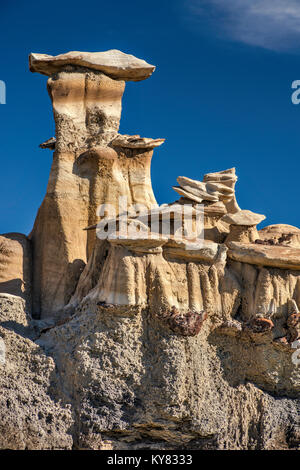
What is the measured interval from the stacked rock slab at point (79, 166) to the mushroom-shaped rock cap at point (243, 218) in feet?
7.29

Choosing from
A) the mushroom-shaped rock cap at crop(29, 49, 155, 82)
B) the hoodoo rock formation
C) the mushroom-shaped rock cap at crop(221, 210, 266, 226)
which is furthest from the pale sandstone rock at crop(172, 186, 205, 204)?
the mushroom-shaped rock cap at crop(29, 49, 155, 82)

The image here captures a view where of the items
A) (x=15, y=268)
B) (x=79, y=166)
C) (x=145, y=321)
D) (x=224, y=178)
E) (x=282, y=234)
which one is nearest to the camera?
(x=145, y=321)

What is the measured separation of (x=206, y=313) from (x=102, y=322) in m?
1.95

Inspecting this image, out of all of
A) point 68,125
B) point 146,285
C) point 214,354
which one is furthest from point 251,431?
point 68,125

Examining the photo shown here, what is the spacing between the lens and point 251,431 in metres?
23.6

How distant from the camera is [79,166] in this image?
26.5 metres

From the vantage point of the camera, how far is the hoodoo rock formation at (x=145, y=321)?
75.3ft

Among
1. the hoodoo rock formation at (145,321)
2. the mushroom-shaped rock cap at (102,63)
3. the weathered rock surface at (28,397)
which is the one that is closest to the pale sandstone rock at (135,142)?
the hoodoo rock formation at (145,321)

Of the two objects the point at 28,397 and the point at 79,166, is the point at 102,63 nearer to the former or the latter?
the point at 79,166

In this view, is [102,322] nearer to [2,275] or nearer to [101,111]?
[2,275]

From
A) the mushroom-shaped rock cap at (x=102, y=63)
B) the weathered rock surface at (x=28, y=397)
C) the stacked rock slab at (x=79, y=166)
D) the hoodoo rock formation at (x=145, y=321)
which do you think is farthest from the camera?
the mushroom-shaped rock cap at (x=102, y=63)

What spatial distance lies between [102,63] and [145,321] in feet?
20.5

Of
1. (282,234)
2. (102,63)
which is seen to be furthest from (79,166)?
(282,234)

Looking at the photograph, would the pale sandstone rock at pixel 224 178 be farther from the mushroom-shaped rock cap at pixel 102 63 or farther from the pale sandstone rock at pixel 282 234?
the mushroom-shaped rock cap at pixel 102 63
